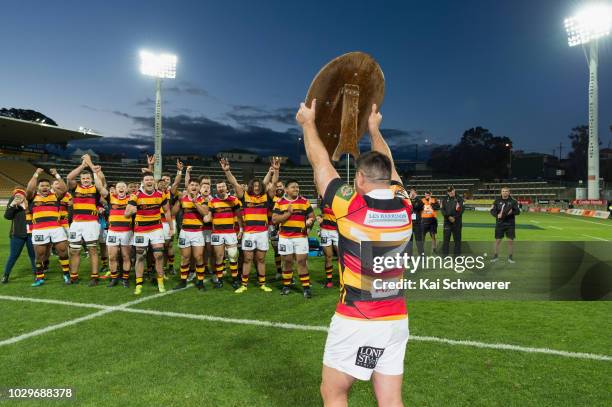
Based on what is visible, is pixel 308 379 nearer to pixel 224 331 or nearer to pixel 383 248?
pixel 224 331

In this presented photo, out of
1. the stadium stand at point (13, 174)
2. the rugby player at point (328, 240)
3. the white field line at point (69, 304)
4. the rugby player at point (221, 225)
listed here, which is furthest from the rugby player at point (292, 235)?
the stadium stand at point (13, 174)

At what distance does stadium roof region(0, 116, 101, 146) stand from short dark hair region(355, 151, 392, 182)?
172ft

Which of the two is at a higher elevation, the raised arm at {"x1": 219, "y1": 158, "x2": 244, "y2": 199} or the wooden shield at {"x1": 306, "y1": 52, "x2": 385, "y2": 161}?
the wooden shield at {"x1": 306, "y1": 52, "x2": 385, "y2": 161}

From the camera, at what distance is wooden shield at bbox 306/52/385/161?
9.06ft

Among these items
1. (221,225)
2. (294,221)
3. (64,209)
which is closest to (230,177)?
(221,225)

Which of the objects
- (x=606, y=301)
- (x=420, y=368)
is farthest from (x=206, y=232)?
(x=606, y=301)

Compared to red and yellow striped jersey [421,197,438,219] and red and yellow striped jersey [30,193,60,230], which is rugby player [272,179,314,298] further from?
red and yellow striped jersey [421,197,438,219]

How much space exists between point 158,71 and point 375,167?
101ft

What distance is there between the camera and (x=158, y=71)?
A: 29469 millimetres

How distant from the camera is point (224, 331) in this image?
19.2 feet

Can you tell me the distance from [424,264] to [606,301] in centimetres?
493

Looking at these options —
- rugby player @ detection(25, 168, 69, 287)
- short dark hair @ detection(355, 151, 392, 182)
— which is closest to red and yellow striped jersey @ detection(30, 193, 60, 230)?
rugby player @ detection(25, 168, 69, 287)

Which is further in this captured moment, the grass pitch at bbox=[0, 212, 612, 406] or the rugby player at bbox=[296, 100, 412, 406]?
the grass pitch at bbox=[0, 212, 612, 406]

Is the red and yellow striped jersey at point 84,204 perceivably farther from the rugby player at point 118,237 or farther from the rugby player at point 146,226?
the rugby player at point 146,226
